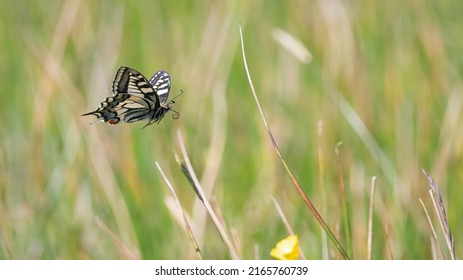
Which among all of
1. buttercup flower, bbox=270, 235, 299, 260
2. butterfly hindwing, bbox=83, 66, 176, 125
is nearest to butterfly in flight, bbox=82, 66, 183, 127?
butterfly hindwing, bbox=83, 66, 176, 125

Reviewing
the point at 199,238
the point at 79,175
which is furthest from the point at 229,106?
the point at 199,238

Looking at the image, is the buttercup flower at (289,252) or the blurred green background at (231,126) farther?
the blurred green background at (231,126)

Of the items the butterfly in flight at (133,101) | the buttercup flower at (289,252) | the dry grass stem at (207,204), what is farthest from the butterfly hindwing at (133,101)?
the buttercup flower at (289,252)

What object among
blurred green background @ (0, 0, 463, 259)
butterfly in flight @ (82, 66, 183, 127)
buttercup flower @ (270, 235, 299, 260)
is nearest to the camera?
buttercup flower @ (270, 235, 299, 260)

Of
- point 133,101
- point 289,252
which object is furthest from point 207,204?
point 133,101

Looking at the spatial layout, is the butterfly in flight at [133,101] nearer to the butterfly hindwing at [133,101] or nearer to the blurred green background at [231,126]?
the butterfly hindwing at [133,101]

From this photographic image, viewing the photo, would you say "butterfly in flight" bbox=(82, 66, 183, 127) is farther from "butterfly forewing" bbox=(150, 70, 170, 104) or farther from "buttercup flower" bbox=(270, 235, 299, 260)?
"buttercup flower" bbox=(270, 235, 299, 260)
